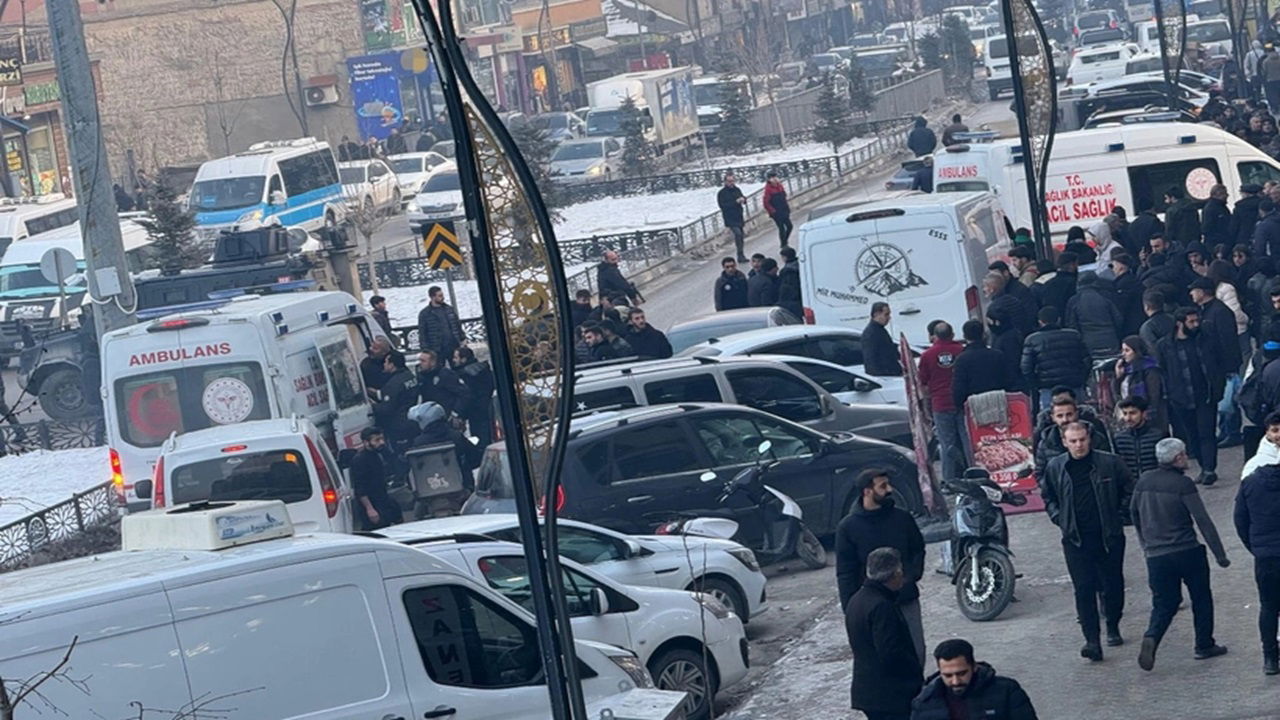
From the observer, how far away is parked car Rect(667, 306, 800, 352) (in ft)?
71.6

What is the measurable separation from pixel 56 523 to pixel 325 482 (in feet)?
14.0

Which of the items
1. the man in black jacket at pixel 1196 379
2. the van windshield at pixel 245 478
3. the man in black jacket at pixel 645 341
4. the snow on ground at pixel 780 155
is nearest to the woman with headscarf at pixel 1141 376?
the man in black jacket at pixel 1196 379

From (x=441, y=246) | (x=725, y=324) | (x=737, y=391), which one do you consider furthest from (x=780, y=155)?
(x=737, y=391)

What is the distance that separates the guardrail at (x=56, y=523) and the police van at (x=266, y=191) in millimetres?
22104

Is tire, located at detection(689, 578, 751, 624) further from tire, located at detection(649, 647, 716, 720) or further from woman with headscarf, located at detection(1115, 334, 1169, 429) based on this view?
woman with headscarf, located at detection(1115, 334, 1169, 429)

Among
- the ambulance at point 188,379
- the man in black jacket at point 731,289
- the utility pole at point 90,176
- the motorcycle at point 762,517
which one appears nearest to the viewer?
the motorcycle at point 762,517

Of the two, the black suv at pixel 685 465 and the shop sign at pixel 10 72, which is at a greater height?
the shop sign at pixel 10 72

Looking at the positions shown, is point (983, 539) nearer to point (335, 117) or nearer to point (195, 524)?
point (195, 524)

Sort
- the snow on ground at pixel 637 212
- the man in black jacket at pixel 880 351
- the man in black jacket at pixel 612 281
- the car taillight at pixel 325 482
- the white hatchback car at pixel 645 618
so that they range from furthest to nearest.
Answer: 1. the snow on ground at pixel 637 212
2. the man in black jacket at pixel 612 281
3. the man in black jacket at pixel 880 351
4. the car taillight at pixel 325 482
5. the white hatchback car at pixel 645 618

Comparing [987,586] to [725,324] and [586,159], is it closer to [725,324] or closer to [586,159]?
[725,324]

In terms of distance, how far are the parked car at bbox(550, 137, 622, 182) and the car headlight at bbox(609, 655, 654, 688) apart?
4028 centimetres

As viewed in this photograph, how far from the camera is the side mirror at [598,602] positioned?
11367mm

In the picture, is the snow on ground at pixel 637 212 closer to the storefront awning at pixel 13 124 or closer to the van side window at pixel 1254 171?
the storefront awning at pixel 13 124

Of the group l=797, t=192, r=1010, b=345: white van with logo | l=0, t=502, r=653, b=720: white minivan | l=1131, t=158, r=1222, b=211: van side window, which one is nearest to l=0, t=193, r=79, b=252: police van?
l=1131, t=158, r=1222, b=211: van side window
